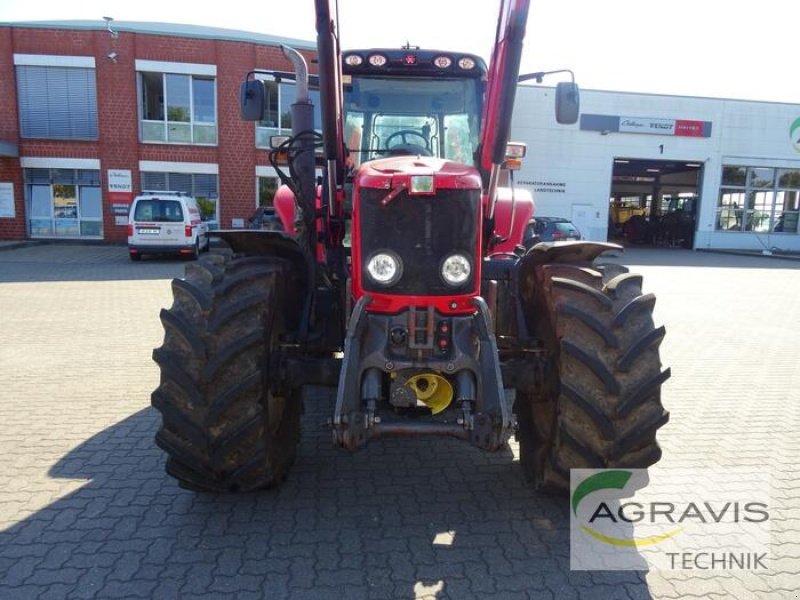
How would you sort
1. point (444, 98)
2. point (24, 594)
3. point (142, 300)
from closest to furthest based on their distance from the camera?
point (24, 594) < point (444, 98) < point (142, 300)

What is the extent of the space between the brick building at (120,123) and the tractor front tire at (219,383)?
19887 millimetres

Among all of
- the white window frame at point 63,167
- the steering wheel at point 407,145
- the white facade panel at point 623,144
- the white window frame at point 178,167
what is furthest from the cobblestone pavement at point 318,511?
the white facade panel at point 623,144

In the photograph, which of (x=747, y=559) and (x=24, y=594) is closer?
(x=24, y=594)

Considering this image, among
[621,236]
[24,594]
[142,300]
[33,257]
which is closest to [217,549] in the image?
[24,594]

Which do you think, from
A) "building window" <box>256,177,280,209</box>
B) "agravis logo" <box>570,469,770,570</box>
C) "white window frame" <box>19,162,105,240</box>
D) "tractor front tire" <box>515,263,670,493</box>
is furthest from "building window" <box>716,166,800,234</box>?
"tractor front tire" <box>515,263,670,493</box>

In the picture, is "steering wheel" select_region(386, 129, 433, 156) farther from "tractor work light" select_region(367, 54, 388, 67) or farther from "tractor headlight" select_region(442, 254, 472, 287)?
"tractor headlight" select_region(442, 254, 472, 287)

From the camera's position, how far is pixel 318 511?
11.0 ft

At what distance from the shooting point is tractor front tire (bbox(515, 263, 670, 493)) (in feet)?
9.71

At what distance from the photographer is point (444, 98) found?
4.70 m

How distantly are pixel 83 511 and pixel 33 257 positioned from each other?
57.9 ft

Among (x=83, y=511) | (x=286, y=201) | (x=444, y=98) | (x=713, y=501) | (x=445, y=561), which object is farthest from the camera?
(x=286, y=201)

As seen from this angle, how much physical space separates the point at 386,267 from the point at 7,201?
80.0 ft

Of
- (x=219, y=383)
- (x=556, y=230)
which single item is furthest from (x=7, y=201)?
(x=219, y=383)

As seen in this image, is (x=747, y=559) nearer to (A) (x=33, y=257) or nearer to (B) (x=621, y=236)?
(A) (x=33, y=257)
